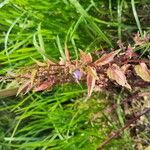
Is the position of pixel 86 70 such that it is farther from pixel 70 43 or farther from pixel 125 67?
pixel 70 43

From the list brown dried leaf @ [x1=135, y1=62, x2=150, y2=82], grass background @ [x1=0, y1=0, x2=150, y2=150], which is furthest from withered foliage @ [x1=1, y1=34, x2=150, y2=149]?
grass background @ [x1=0, y1=0, x2=150, y2=150]

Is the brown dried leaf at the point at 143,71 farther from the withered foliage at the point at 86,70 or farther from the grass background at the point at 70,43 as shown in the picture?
the grass background at the point at 70,43

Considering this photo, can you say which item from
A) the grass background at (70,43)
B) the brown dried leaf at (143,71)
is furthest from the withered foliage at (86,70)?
the grass background at (70,43)

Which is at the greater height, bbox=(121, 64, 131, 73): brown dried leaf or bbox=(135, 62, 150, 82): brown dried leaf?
bbox=(121, 64, 131, 73): brown dried leaf

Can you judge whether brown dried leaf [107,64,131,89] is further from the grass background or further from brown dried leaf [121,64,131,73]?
the grass background

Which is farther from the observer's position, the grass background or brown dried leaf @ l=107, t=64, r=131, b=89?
the grass background

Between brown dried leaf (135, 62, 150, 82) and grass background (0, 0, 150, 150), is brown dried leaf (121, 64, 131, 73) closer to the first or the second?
brown dried leaf (135, 62, 150, 82)

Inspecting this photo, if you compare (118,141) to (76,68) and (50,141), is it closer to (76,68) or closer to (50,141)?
(50,141)

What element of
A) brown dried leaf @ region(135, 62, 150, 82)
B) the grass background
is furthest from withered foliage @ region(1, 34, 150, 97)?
the grass background
